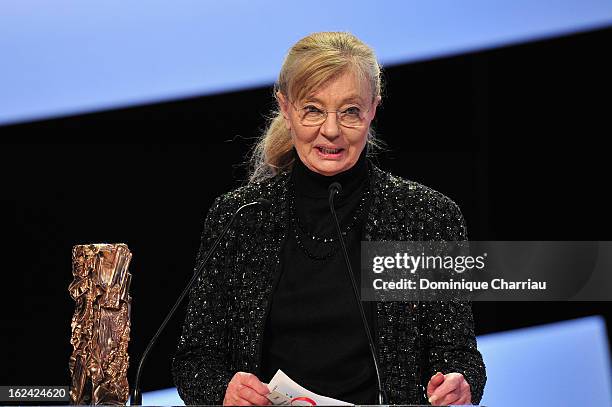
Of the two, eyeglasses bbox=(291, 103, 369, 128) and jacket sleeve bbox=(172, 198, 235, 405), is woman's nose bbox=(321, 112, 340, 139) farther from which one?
jacket sleeve bbox=(172, 198, 235, 405)

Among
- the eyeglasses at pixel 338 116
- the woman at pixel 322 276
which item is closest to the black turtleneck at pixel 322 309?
the woman at pixel 322 276

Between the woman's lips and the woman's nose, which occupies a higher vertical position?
the woman's nose

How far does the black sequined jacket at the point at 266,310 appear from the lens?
1922 millimetres

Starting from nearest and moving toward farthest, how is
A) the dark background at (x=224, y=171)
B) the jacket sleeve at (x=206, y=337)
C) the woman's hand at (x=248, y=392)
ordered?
the woman's hand at (x=248, y=392), the jacket sleeve at (x=206, y=337), the dark background at (x=224, y=171)

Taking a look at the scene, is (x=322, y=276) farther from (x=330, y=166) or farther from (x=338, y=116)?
(x=338, y=116)

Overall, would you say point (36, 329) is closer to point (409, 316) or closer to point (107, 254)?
point (107, 254)

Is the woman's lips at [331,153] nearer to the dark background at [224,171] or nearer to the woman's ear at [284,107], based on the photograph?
the woman's ear at [284,107]

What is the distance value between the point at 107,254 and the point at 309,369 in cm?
46

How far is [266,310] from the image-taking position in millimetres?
1959

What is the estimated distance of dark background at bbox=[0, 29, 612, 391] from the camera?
269 centimetres

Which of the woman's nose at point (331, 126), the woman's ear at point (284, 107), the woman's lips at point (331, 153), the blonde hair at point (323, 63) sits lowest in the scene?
the woman's lips at point (331, 153)

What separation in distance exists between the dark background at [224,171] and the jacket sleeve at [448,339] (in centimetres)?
74

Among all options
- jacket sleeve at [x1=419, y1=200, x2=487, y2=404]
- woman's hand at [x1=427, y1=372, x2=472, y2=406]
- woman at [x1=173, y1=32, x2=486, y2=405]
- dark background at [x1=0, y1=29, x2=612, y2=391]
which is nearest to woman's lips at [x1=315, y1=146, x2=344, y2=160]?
woman at [x1=173, y1=32, x2=486, y2=405]

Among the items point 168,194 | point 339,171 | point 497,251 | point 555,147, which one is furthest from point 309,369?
point 555,147
